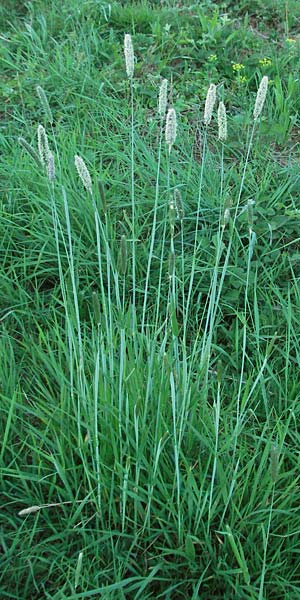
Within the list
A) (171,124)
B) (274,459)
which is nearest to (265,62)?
(171,124)

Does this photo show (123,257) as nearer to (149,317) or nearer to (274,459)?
(274,459)

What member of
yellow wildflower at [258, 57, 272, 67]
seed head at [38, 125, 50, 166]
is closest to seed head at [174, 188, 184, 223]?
seed head at [38, 125, 50, 166]

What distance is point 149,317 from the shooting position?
8.28 feet

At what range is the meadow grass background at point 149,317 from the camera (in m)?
1.81

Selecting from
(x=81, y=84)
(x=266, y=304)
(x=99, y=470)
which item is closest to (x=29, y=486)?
(x=99, y=470)

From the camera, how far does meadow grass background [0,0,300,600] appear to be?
181 centimetres

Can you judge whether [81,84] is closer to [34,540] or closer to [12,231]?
[12,231]

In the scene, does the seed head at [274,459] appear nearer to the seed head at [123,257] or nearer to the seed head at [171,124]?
the seed head at [123,257]

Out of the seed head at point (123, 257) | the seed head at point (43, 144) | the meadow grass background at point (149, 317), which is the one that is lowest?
the meadow grass background at point (149, 317)

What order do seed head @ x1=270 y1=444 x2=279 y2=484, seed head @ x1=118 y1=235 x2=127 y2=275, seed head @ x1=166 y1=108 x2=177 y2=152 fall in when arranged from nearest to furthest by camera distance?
seed head @ x1=270 y1=444 x2=279 y2=484, seed head @ x1=118 y1=235 x2=127 y2=275, seed head @ x1=166 y1=108 x2=177 y2=152

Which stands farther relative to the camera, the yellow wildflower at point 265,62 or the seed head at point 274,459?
the yellow wildflower at point 265,62

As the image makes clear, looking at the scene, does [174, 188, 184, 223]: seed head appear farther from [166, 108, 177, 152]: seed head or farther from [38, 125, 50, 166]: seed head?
[38, 125, 50, 166]: seed head

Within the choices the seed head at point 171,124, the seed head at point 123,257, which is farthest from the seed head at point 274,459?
the seed head at point 171,124

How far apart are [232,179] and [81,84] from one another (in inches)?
39.1
